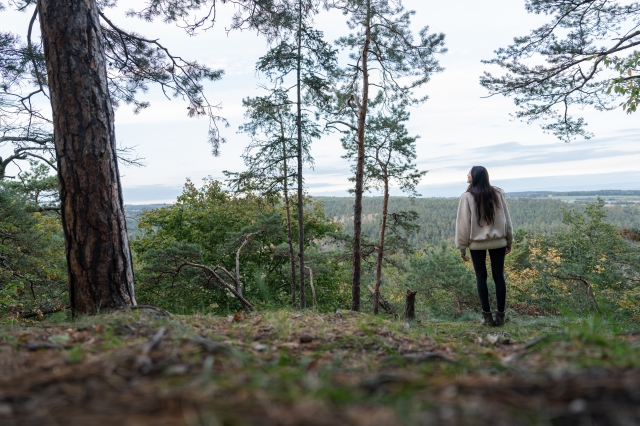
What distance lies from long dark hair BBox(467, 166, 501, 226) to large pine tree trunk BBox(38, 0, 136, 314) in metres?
4.12

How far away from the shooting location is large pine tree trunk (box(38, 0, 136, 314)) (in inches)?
144

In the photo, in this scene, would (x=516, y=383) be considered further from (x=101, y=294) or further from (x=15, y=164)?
(x=15, y=164)

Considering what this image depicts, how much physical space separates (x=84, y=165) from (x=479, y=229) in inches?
177

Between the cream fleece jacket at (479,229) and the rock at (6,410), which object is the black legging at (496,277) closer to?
the cream fleece jacket at (479,229)

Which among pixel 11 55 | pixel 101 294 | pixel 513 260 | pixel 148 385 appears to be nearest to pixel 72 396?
pixel 148 385

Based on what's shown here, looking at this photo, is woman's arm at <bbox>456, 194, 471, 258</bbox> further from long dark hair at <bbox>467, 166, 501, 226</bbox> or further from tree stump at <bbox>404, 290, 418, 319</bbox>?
tree stump at <bbox>404, 290, 418, 319</bbox>

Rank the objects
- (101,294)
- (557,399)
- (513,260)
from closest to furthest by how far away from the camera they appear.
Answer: (557,399) < (101,294) < (513,260)

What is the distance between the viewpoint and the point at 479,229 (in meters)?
4.73

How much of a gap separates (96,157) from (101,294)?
1.35m

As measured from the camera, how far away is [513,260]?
2553 cm

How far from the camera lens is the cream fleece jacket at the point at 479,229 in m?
4.68

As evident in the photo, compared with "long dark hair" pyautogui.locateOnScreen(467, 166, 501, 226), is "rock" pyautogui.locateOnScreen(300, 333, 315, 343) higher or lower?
lower

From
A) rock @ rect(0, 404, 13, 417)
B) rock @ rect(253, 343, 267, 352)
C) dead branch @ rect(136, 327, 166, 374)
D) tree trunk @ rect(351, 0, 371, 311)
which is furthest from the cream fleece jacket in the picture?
tree trunk @ rect(351, 0, 371, 311)

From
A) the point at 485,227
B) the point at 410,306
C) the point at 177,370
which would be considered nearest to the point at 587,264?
the point at 410,306
